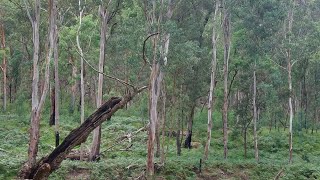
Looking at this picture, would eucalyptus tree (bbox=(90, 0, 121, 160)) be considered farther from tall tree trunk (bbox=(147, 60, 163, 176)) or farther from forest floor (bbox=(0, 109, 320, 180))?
tall tree trunk (bbox=(147, 60, 163, 176))

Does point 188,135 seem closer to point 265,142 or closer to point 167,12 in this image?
point 265,142

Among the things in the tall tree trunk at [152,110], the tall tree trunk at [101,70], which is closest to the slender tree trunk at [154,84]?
the tall tree trunk at [152,110]

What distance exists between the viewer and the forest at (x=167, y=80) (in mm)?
19172

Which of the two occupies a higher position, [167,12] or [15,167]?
[167,12]

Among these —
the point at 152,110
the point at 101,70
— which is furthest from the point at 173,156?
the point at 101,70

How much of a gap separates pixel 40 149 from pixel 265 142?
15707mm

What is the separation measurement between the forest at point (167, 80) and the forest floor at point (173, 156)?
67 millimetres

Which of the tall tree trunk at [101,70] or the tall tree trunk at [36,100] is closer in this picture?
the tall tree trunk at [36,100]

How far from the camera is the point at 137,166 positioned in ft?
64.5

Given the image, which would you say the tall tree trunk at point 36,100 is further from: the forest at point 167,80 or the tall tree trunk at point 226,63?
the tall tree trunk at point 226,63

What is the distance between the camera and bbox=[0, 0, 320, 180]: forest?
19.2m

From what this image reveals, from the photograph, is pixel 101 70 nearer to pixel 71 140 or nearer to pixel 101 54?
pixel 101 54

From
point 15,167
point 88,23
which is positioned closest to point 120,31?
point 88,23

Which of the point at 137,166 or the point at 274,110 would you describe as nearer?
the point at 137,166
